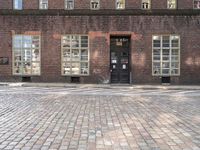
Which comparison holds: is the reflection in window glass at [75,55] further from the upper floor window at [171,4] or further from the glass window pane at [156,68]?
the upper floor window at [171,4]

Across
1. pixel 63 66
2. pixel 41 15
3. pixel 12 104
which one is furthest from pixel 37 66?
pixel 12 104

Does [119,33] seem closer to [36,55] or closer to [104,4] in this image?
[104,4]

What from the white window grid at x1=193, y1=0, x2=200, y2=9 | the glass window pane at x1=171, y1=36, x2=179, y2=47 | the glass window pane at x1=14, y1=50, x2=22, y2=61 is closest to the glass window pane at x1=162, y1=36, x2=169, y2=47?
the glass window pane at x1=171, y1=36, x2=179, y2=47

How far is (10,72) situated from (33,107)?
17.5 m

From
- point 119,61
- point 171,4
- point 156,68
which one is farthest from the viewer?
point 119,61

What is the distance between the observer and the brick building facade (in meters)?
30.4

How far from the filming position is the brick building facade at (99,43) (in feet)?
99.8

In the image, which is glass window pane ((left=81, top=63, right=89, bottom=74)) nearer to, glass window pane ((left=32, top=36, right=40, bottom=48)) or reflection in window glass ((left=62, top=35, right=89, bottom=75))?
reflection in window glass ((left=62, top=35, right=89, bottom=75))

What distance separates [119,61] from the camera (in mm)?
31266

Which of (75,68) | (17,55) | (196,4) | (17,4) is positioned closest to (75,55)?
(75,68)

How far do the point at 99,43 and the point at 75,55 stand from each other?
80.9 inches

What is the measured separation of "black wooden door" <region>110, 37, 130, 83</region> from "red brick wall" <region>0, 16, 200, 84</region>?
0.76 m

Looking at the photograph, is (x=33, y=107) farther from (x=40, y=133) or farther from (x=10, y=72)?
(x=10, y=72)

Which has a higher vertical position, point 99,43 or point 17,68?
point 99,43
